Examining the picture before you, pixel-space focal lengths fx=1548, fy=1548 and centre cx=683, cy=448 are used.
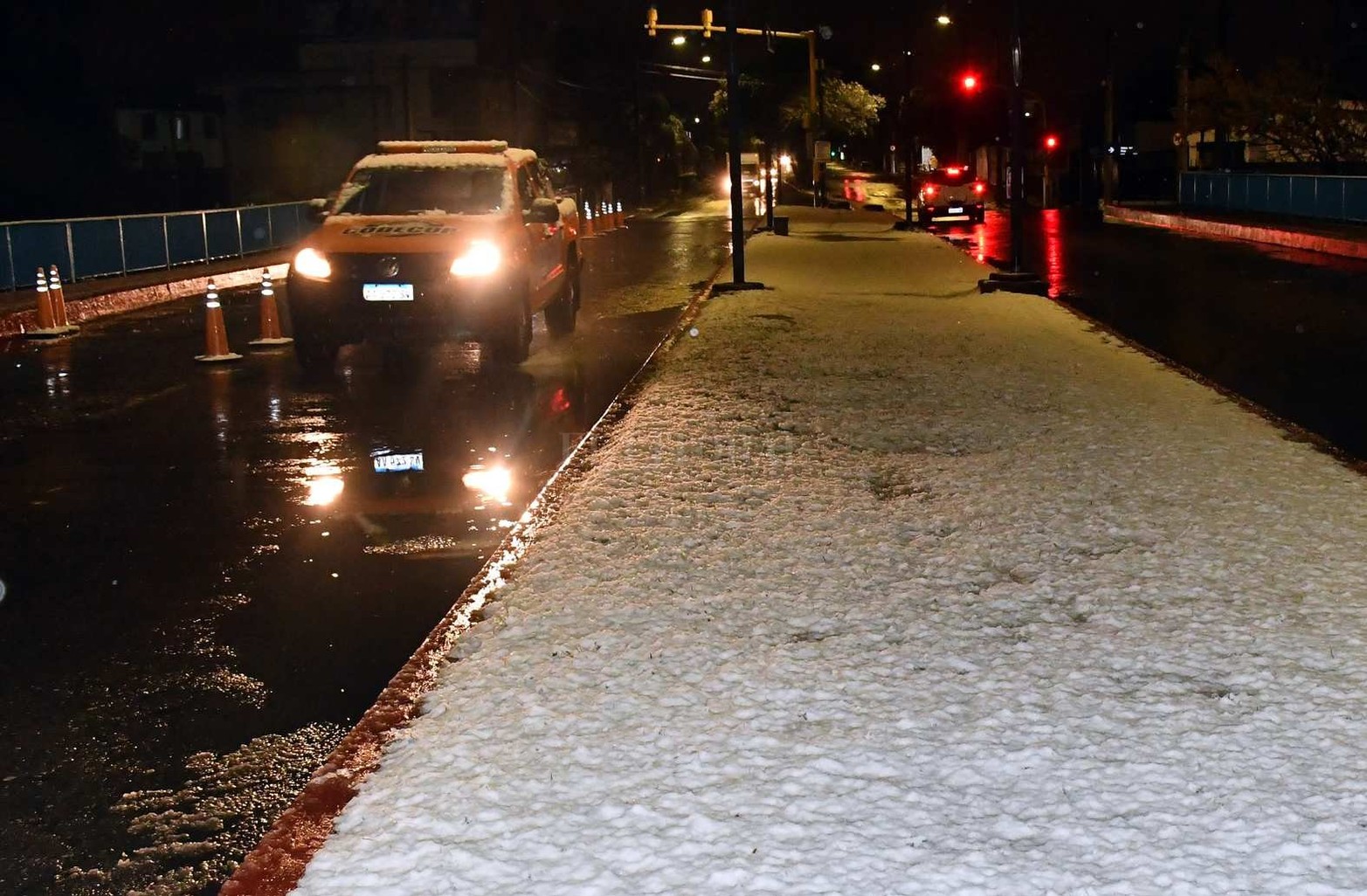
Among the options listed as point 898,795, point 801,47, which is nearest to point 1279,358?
point 898,795

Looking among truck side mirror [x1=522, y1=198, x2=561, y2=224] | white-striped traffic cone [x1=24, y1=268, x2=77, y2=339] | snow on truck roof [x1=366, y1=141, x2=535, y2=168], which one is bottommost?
white-striped traffic cone [x1=24, y1=268, x2=77, y2=339]

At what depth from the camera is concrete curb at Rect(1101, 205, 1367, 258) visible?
3112 centimetres

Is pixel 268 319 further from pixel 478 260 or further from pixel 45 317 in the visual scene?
pixel 478 260

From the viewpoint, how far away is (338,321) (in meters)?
14.5

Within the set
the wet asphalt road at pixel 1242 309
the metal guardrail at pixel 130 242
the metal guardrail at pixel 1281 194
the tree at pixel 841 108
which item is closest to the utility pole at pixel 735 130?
the wet asphalt road at pixel 1242 309

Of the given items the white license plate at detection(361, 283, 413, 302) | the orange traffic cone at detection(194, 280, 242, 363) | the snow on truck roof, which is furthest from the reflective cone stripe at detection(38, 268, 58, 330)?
the white license plate at detection(361, 283, 413, 302)

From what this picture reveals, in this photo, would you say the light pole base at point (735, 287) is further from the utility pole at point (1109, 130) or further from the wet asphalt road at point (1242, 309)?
the utility pole at point (1109, 130)

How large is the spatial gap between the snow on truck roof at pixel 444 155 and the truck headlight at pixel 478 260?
1463 millimetres

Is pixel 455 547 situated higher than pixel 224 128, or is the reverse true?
pixel 224 128

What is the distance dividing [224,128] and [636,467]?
6677 cm

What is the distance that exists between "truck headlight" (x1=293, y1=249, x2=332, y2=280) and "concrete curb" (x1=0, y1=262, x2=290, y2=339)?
525cm

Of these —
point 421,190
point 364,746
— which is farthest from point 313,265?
point 364,746

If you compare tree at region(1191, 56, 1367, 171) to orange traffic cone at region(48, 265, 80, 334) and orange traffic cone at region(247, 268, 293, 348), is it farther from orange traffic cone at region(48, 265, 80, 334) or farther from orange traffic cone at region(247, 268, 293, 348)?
orange traffic cone at region(48, 265, 80, 334)

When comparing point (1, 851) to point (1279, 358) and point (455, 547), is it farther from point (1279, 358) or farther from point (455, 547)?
point (1279, 358)
